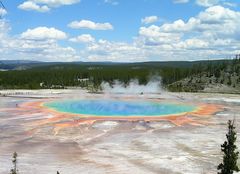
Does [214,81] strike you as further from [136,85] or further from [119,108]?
[119,108]

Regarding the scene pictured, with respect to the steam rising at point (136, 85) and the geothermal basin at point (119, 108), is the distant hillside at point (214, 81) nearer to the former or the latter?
the steam rising at point (136, 85)

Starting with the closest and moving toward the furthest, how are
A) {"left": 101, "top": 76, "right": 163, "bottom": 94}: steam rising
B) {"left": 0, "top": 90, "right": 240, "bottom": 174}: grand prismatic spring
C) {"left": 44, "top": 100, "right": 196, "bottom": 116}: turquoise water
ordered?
1. {"left": 0, "top": 90, "right": 240, "bottom": 174}: grand prismatic spring
2. {"left": 44, "top": 100, "right": 196, "bottom": 116}: turquoise water
3. {"left": 101, "top": 76, "right": 163, "bottom": 94}: steam rising

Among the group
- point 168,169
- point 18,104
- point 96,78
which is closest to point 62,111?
point 18,104

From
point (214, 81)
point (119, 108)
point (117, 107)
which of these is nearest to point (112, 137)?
point (119, 108)

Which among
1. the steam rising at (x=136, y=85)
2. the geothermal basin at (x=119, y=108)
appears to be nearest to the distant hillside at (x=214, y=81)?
the steam rising at (x=136, y=85)

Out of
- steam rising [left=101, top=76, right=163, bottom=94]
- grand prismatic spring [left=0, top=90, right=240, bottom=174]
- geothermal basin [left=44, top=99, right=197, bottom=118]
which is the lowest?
grand prismatic spring [left=0, top=90, right=240, bottom=174]

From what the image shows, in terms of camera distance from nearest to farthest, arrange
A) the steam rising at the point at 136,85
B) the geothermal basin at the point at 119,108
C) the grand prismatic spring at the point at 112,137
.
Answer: the grand prismatic spring at the point at 112,137 → the geothermal basin at the point at 119,108 → the steam rising at the point at 136,85

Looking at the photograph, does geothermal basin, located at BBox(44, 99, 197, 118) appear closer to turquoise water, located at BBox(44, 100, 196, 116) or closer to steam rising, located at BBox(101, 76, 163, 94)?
turquoise water, located at BBox(44, 100, 196, 116)

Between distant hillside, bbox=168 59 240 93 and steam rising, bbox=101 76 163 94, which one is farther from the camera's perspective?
steam rising, bbox=101 76 163 94

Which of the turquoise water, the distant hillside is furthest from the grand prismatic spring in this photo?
the distant hillside
